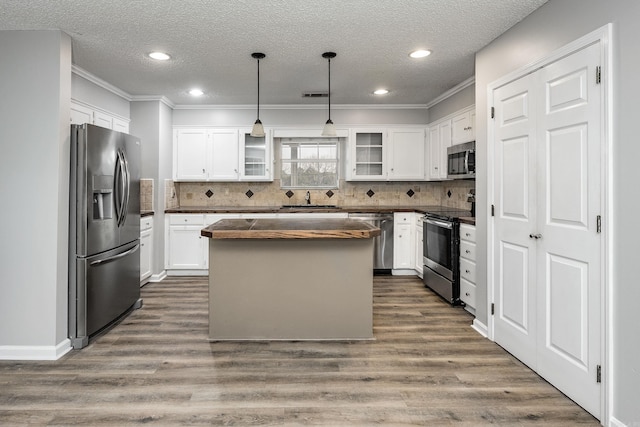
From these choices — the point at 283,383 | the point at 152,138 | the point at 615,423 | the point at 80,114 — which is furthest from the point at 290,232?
the point at 152,138

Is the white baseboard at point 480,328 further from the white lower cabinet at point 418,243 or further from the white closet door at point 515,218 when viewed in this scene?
the white lower cabinet at point 418,243

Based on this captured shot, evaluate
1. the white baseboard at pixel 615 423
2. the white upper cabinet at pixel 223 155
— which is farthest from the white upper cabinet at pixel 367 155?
the white baseboard at pixel 615 423

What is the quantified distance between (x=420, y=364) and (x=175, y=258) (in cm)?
385

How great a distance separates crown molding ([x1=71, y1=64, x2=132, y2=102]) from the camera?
3987 mm

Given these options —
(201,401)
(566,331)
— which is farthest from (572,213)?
(201,401)

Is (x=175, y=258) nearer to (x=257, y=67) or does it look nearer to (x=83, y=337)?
(x=83, y=337)

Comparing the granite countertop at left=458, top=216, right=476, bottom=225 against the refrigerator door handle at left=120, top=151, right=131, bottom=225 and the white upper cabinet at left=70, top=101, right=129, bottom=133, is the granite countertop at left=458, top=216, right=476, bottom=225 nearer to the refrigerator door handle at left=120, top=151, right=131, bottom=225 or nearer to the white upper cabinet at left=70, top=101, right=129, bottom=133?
the refrigerator door handle at left=120, top=151, right=131, bottom=225

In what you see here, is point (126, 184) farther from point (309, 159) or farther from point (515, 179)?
point (515, 179)

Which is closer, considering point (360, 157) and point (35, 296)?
point (35, 296)

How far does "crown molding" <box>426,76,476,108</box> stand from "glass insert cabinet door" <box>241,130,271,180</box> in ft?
7.86

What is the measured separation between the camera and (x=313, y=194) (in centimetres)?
617

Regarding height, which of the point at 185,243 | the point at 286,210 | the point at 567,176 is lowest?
the point at 185,243

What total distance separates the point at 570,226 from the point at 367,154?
378 cm

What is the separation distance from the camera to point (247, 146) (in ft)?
19.1
